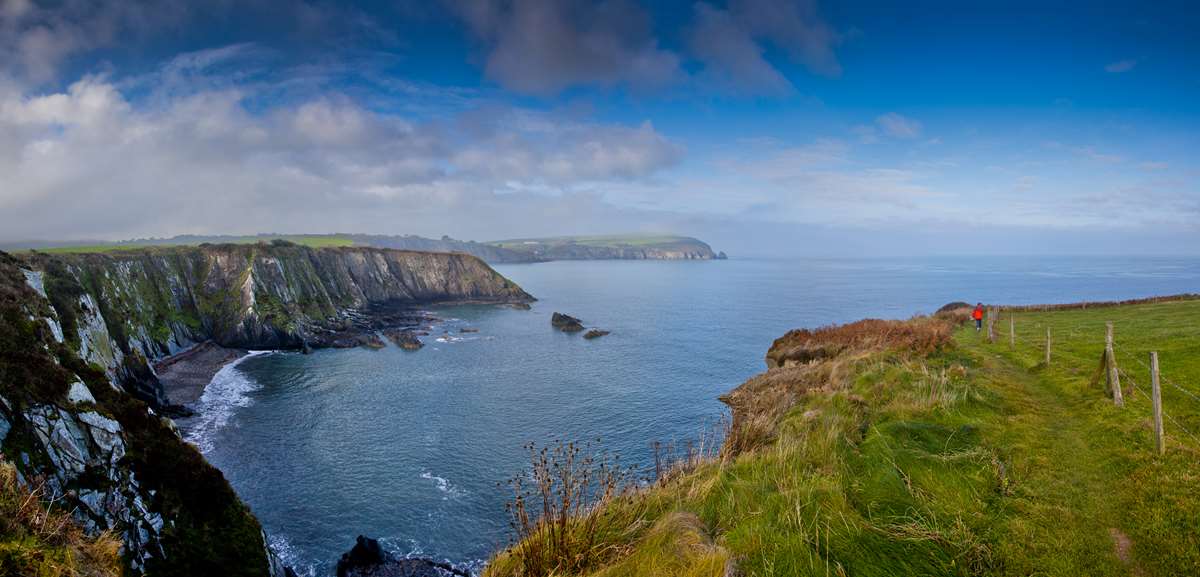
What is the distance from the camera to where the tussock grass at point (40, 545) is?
6082 mm

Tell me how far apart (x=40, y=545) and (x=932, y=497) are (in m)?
12.9

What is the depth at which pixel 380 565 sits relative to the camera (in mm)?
20656

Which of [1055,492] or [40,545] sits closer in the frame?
[40,545]

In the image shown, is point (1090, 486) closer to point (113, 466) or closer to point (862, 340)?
point (113, 466)

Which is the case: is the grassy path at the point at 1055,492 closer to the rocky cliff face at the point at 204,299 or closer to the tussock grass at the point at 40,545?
the tussock grass at the point at 40,545

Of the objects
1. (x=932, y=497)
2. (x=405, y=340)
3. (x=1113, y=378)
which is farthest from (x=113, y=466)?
(x=405, y=340)

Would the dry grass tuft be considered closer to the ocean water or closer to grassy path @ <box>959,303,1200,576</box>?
the ocean water

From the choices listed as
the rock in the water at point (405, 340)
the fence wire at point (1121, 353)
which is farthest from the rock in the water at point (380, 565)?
the rock in the water at point (405, 340)

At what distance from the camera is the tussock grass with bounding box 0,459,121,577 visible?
6.08m

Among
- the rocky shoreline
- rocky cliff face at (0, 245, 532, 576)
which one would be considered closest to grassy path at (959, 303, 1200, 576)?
rocky cliff face at (0, 245, 532, 576)

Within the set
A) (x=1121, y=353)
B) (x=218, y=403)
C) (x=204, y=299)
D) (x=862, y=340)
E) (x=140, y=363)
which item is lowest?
(x=218, y=403)

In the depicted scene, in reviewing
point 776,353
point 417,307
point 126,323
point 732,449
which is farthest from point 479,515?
point 417,307

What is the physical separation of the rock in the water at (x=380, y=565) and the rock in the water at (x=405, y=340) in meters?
43.7

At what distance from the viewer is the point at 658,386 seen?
44.2m
